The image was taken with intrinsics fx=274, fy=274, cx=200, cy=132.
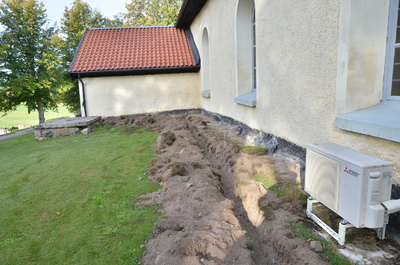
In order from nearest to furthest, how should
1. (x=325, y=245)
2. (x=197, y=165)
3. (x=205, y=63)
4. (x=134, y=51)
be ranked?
(x=325, y=245) < (x=197, y=165) < (x=205, y=63) < (x=134, y=51)

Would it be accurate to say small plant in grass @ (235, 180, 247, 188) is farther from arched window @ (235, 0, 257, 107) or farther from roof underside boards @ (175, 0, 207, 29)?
roof underside boards @ (175, 0, 207, 29)

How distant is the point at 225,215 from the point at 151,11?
3388cm

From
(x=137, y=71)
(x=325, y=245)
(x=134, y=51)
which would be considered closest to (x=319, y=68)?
(x=325, y=245)

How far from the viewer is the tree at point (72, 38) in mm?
21625

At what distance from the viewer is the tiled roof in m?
12.6

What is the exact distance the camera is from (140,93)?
1312cm

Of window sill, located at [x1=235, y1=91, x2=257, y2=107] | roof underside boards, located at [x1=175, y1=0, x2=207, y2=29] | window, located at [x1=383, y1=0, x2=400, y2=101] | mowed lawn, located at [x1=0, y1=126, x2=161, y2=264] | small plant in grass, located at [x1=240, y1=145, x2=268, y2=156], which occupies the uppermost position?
roof underside boards, located at [x1=175, y1=0, x2=207, y2=29]

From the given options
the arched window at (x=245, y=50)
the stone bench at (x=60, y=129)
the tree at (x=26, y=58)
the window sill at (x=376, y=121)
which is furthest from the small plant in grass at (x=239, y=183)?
the tree at (x=26, y=58)

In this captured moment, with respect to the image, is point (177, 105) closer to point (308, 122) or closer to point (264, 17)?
point (264, 17)

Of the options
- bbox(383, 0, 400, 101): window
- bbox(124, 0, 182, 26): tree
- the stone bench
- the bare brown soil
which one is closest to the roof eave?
the stone bench

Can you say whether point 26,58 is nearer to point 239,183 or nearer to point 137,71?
point 137,71

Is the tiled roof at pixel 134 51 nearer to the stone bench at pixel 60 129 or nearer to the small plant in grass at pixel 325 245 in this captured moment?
the stone bench at pixel 60 129

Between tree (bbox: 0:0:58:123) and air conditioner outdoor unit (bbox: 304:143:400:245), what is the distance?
1882 cm

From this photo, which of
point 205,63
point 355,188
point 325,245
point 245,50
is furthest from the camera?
point 205,63
